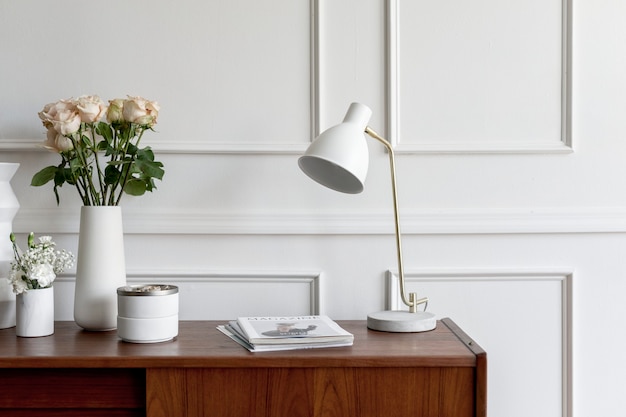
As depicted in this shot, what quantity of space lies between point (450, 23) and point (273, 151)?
61 cm

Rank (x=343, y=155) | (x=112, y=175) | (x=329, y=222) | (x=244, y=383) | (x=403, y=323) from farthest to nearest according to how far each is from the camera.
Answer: (x=329, y=222), (x=112, y=175), (x=403, y=323), (x=343, y=155), (x=244, y=383)

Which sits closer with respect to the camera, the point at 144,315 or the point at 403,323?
the point at 144,315

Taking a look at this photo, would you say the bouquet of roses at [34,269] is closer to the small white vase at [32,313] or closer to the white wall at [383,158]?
the small white vase at [32,313]

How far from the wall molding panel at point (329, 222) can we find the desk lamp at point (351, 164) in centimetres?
20

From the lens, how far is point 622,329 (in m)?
1.78

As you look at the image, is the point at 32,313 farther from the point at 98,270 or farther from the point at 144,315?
the point at 144,315

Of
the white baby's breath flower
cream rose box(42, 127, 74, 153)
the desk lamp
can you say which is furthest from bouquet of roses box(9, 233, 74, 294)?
the desk lamp

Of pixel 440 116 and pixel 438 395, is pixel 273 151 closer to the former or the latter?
pixel 440 116

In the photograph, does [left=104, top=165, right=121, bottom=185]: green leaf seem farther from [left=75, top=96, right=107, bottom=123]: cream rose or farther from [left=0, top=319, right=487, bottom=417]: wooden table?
[left=0, top=319, right=487, bottom=417]: wooden table

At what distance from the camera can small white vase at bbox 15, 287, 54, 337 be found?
146cm

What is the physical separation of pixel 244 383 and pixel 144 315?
0.91 ft

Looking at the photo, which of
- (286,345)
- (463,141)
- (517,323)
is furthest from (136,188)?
(517,323)

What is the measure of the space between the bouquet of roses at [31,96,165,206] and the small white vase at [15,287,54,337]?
0.86ft

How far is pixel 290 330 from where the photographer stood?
139 cm
